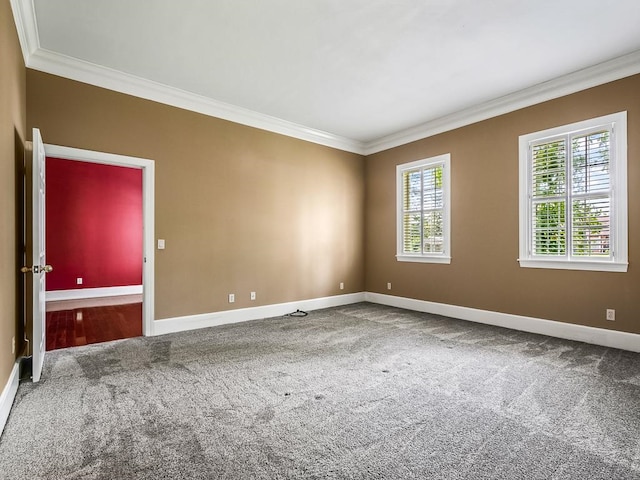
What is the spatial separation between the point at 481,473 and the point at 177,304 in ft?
12.4

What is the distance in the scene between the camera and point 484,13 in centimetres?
285

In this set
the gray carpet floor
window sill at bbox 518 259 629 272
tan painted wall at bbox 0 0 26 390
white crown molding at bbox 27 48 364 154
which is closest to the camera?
the gray carpet floor

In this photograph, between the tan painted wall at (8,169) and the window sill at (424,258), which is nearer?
the tan painted wall at (8,169)

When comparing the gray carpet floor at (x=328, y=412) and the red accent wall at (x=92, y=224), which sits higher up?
the red accent wall at (x=92, y=224)

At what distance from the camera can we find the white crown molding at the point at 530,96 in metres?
3.60

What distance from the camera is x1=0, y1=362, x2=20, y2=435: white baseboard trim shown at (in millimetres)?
2066

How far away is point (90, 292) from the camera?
275 inches

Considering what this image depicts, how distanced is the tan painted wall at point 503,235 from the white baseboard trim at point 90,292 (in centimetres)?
557

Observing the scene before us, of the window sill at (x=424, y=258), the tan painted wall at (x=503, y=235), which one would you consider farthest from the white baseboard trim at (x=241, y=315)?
the window sill at (x=424, y=258)

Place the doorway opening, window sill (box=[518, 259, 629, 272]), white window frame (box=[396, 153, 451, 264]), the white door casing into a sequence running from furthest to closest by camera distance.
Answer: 1. the doorway opening
2. white window frame (box=[396, 153, 451, 264])
3. window sill (box=[518, 259, 629, 272])
4. the white door casing

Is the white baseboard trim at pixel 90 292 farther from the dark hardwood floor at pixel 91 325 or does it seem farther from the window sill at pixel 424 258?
the window sill at pixel 424 258

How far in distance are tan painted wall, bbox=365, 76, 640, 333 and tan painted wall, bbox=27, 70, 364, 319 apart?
1.18 metres

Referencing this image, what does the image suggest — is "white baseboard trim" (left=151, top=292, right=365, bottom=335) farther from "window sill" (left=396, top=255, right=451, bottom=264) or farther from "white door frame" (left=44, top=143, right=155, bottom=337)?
"window sill" (left=396, top=255, right=451, bottom=264)

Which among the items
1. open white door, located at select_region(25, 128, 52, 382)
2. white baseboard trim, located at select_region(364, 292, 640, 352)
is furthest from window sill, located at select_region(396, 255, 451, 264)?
open white door, located at select_region(25, 128, 52, 382)
